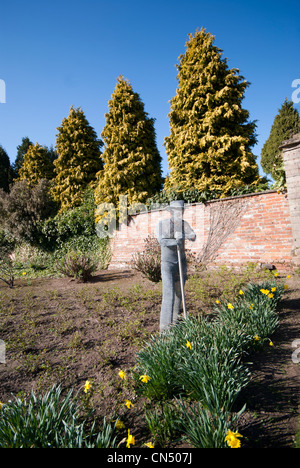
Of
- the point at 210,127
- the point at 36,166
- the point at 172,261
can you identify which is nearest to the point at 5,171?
the point at 36,166

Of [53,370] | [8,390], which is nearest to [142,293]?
[53,370]

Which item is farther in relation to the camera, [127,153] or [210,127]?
[127,153]

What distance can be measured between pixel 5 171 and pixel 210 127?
2557 centimetres

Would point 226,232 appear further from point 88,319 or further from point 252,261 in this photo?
point 88,319

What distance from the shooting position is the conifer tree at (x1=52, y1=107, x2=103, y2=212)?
13.7 m

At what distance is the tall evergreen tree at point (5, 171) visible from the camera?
26.1 m

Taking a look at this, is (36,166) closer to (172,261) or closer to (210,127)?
(210,127)

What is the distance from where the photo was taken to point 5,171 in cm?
2642

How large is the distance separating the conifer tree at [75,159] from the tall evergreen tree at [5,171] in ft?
50.6

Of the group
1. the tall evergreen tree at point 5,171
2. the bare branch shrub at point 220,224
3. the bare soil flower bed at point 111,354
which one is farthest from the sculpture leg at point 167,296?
the tall evergreen tree at point 5,171

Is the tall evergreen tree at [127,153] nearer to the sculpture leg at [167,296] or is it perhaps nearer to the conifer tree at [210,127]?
the conifer tree at [210,127]

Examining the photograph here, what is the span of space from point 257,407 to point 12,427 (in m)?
1.75

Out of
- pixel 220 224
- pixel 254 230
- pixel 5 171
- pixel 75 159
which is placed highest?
pixel 5 171

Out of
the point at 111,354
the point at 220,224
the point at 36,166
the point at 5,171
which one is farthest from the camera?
the point at 5,171
